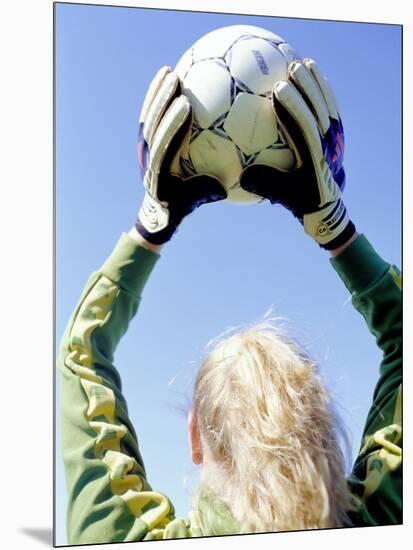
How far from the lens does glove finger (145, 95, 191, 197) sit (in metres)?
2.93

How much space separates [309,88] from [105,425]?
1.16 m

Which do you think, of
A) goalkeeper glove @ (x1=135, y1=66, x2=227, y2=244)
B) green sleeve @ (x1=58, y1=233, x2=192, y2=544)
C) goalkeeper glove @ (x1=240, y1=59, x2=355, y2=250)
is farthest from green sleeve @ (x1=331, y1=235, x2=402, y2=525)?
green sleeve @ (x1=58, y1=233, x2=192, y2=544)

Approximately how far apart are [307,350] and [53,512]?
99cm

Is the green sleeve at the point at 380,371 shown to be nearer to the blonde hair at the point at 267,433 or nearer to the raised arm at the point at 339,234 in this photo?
the raised arm at the point at 339,234

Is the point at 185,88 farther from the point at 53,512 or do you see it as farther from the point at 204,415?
the point at 53,512

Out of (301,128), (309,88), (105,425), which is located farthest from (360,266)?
(105,425)

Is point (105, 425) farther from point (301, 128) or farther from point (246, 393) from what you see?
point (301, 128)

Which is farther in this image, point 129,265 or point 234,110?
point 234,110

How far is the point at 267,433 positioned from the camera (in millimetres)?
2529

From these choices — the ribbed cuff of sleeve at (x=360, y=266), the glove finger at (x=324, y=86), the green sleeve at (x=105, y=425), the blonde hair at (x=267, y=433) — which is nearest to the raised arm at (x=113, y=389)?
the green sleeve at (x=105, y=425)

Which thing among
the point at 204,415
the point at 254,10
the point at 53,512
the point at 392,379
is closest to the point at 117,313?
the point at 204,415

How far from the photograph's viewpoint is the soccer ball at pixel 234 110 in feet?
9.93

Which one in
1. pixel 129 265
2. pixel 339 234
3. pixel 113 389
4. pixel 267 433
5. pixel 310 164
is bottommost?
pixel 267 433

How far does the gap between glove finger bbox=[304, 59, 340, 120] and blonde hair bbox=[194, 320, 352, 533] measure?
2.75 feet
